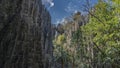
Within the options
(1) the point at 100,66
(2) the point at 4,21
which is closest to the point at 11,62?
(2) the point at 4,21

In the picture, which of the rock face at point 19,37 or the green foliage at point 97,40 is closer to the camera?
the green foliage at point 97,40

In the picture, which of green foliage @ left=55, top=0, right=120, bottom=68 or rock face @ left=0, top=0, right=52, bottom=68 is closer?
green foliage @ left=55, top=0, right=120, bottom=68

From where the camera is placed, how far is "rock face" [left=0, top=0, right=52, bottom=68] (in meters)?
19.4

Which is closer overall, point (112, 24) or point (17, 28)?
point (112, 24)

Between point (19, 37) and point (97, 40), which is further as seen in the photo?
point (19, 37)

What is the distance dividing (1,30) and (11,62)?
2.55 meters

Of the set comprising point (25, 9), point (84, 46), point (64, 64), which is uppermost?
point (25, 9)

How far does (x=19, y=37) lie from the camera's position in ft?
66.0

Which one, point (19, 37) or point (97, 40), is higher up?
point (19, 37)

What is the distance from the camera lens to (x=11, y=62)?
751 inches

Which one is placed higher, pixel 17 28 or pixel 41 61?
pixel 17 28

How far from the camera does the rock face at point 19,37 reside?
19.4 meters

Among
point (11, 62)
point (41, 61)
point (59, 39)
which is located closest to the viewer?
point (11, 62)

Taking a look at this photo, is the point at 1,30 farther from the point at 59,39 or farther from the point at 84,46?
the point at 59,39
